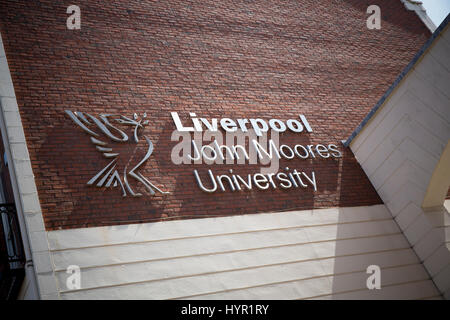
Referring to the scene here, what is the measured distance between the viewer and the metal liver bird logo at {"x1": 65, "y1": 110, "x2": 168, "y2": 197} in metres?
7.61

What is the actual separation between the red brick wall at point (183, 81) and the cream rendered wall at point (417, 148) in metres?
0.59

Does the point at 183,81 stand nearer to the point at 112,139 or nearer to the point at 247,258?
the point at 112,139

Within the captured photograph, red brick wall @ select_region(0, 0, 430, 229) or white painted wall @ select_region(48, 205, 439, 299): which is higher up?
red brick wall @ select_region(0, 0, 430, 229)

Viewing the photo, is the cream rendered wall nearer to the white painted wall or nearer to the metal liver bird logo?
the white painted wall

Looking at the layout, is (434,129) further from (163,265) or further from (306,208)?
(163,265)

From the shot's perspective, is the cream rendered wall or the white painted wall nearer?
the white painted wall

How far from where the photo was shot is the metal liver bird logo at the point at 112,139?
7.61 meters

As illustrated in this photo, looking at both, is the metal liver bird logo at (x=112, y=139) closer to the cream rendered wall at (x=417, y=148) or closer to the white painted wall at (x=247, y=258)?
the white painted wall at (x=247, y=258)

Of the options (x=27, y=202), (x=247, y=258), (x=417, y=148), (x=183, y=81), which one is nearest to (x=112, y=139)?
(x=27, y=202)

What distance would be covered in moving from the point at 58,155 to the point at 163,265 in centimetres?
273

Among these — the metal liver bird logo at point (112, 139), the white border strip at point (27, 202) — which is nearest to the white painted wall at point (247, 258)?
the white border strip at point (27, 202)

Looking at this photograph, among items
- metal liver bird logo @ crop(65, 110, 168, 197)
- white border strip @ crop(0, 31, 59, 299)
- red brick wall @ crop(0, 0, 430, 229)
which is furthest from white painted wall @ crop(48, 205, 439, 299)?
metal liver bird logo @ crop(65, 110, 168, 197)

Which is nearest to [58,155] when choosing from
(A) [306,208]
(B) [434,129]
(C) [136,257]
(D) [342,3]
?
(C) [136,257]

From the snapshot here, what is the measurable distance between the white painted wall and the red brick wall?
33 cm
